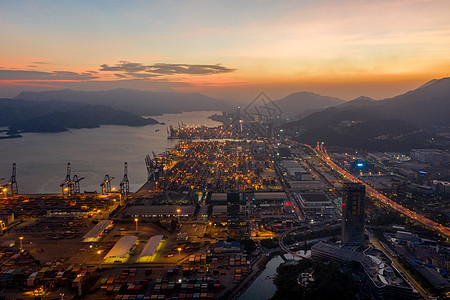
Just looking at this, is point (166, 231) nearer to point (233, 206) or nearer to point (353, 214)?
point (233, 206)

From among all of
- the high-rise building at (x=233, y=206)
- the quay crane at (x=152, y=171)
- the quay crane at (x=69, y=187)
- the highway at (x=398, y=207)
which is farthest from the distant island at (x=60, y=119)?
the highway at (x=398, y=207)

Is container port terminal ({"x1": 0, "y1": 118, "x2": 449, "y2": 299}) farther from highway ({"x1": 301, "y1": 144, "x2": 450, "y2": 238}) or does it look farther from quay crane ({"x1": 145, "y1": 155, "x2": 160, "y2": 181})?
quay crane ({"x1": 145, "y1": 155, "x2": 160, "y2": 181})

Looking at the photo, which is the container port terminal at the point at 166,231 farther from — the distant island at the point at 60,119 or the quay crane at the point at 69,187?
the distant island at the point at 60,119

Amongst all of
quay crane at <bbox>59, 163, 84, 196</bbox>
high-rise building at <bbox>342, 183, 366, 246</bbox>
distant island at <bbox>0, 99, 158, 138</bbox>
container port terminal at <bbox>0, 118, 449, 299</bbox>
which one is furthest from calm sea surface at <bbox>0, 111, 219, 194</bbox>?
high-rise building at <bbox>342, 183, 366, 246</bbox>

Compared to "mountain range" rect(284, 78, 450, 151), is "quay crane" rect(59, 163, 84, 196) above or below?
below

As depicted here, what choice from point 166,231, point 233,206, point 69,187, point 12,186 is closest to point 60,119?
point 12,186

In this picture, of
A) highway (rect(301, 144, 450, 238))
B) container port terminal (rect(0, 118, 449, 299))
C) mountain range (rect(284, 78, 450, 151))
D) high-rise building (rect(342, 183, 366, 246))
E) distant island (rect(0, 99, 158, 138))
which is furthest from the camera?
distant island (rect(0, 99, 158, 138))
